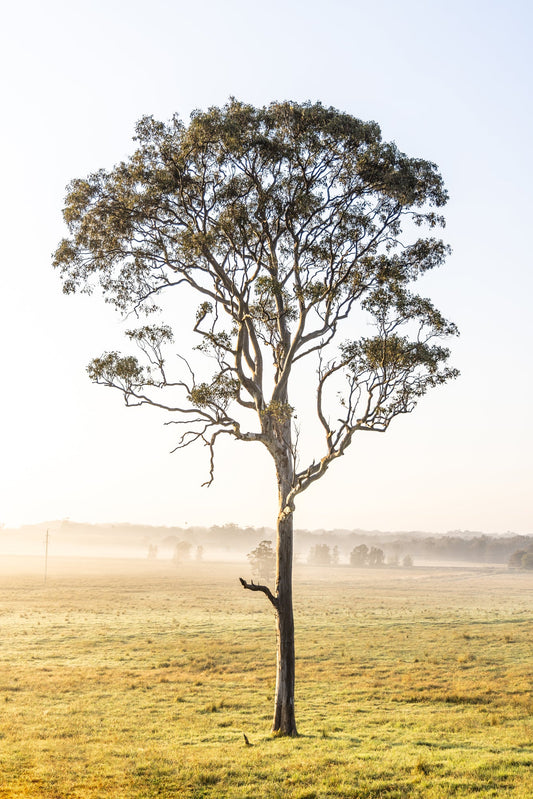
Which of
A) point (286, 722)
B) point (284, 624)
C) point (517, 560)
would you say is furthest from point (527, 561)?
point (284, 624)

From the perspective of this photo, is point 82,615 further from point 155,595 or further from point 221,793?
point 221,793

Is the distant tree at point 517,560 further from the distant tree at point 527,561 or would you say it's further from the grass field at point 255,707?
the grass field at point 255,707

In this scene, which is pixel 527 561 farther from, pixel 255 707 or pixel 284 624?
pixel 284 624

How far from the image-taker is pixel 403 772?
1473 centimetres

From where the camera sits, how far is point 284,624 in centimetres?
1928

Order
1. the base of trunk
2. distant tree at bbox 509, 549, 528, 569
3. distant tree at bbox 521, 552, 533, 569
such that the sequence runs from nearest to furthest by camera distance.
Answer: the base of trunk → distant tree at bbox 521, 552, 533, 569 → distant tree at bbox 509, 549, 528, 569

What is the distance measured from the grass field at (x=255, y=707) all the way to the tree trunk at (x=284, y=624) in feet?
2.66

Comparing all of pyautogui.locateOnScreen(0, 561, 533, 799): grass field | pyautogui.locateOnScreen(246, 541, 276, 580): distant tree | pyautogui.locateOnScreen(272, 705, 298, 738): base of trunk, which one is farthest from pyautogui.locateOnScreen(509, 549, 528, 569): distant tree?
pyautogui.locateOnScreen(272, 705, 298, 738): base of trunk

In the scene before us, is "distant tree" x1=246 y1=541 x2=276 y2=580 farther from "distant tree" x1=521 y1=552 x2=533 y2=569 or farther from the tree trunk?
"distant tree" x1=521 y1=552 x2=533 y2=569

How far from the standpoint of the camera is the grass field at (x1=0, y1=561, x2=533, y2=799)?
1426cm

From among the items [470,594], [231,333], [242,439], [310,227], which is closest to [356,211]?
[310,227]

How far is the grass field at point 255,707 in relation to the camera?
46.8 feet

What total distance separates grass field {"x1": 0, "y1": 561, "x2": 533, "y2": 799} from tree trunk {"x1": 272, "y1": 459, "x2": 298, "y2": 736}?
31.9 inches

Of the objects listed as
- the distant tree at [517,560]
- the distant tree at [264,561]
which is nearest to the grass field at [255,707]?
the distant tree at [264,561]
